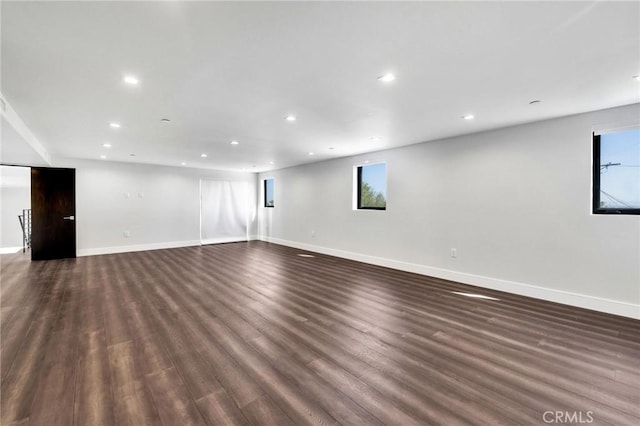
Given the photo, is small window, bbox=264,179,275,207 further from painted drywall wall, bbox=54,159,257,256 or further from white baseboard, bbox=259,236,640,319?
white baseboard, bbox=259,236,640,319

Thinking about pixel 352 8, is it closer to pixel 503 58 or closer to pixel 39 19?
pixel 503 58

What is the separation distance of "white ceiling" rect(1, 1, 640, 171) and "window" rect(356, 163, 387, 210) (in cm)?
196

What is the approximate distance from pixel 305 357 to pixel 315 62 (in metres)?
2.47

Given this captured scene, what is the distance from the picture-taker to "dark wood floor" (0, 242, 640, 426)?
5.62 feet

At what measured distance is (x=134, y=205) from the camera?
24.6 feet

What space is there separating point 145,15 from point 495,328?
13.0 feet

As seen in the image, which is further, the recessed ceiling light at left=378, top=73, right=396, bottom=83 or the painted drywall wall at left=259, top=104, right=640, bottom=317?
the painted drywall wall at left=259, top=104, right=640, bottom=317

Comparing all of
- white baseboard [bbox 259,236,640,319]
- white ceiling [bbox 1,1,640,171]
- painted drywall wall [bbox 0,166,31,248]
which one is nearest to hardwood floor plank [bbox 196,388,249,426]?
white ceiling [bbox 1,1,640,171]

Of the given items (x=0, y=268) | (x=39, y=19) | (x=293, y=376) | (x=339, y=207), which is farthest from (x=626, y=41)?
(x=0, y=268)

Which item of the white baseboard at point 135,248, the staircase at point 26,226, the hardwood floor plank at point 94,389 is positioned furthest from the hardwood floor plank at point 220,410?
the staircase at point 26,226

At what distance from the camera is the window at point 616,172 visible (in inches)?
125

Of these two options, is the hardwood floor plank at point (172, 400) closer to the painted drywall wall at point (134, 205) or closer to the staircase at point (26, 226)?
the painted drywall wall at point (134, 205)

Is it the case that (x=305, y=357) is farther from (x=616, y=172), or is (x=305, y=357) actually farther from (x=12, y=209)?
(x=12, y=209)

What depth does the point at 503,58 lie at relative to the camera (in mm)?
2139
